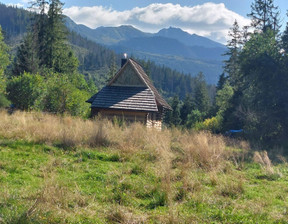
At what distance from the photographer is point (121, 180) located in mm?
6309

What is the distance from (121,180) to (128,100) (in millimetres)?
14488

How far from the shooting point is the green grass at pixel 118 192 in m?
4.35

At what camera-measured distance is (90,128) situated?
35.3 feet

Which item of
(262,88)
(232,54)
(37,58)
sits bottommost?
(262,88)

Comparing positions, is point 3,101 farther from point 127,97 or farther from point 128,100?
point 128,100

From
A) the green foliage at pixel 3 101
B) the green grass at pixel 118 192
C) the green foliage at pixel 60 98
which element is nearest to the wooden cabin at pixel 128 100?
the green foliage at pixel 60 98

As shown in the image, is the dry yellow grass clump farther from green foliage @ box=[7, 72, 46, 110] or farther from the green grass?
green foliage @ box=[7, 72, 46, 110]

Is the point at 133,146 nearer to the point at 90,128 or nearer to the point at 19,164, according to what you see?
the point at 90,128

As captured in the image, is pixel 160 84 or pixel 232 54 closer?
pixel 232 54

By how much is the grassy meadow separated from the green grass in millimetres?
16

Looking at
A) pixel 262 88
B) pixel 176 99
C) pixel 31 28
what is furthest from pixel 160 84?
pixel 262 88

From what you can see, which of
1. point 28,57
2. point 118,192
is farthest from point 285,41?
point 28,57

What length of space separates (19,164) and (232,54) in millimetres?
46524

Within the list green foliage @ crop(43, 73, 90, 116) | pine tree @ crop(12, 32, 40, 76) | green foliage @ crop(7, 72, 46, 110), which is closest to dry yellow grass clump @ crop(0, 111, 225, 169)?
green foliage @ crop(7, 72, 46, 110)
